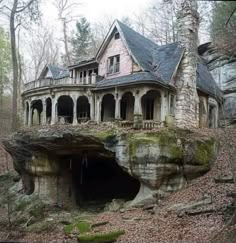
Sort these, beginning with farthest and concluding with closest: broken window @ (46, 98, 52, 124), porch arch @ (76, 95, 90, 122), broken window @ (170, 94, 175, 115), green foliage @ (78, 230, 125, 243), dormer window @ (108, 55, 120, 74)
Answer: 1. porch arch @ (76, 95, 90, 122)
2. broken window @ (46, 98, 52, 124)
3. dormer window @ (108, 55, 120, 74)
4. broken window @ (170, 94, 175, 115)
5. green foliage @ (78, 230, 125, 243)

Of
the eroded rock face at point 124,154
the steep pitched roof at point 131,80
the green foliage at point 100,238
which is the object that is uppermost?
the steep pitched roof at point 131,80

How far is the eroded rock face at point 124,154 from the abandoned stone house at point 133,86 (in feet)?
10.5

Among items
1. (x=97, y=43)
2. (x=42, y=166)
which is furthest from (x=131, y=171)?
(x=97, y=43)

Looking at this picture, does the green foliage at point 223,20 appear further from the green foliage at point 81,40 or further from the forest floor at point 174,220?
the green foliage at point 81,40

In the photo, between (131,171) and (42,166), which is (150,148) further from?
(42,166)

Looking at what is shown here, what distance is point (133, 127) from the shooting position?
2167cm

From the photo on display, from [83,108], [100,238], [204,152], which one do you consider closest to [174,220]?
[100,238]

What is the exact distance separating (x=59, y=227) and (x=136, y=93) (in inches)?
414

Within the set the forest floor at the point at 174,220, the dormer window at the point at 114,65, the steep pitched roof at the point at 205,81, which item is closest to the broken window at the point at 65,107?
the dormer window at the point at 114,65

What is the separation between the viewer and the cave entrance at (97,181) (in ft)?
81.9

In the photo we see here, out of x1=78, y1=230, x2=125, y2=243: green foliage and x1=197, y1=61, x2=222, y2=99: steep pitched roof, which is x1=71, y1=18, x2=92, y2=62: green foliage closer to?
x1=197, y1=61, x2=222, y2=99: steep pitched roof

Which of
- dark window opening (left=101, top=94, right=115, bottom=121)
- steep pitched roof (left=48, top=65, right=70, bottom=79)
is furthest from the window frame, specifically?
steep pitched roof (left=48, top=65, right=70, bottom=79)

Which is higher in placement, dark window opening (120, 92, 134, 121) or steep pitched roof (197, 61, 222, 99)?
steep pitched roof (197, 61, 222, 99)

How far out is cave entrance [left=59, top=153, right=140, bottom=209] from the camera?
25.0 m
